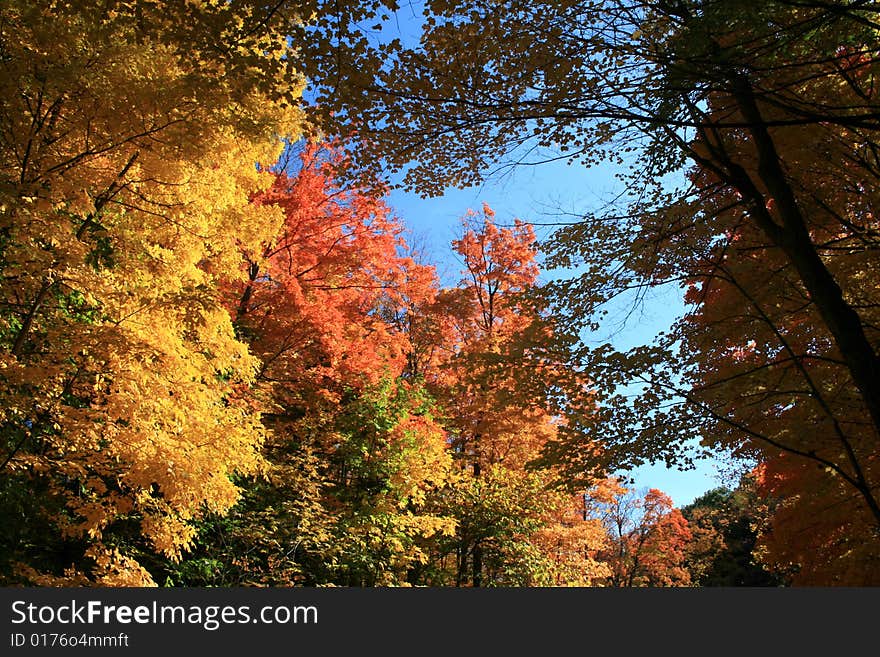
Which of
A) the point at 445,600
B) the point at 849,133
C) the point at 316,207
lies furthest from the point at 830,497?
the point at 316,207

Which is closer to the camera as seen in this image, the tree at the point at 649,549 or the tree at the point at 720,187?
the tree at the point at 720,187

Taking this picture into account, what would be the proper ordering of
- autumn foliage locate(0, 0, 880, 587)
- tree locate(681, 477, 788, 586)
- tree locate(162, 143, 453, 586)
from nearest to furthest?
1. autumn foliage locate(0, 0, 880, 587)
2. tree locate(162, 143, 453, 586)
3. tree locate(681, 477, 788, 586)

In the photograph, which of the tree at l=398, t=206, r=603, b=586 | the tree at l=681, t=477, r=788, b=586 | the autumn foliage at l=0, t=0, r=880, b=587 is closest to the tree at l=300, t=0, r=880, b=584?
the autumn foliage at l=0, t=0, r=880, b=587

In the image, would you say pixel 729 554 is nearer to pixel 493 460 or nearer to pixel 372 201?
pixel 493 460

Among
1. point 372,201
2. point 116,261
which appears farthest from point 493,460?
point 116,261

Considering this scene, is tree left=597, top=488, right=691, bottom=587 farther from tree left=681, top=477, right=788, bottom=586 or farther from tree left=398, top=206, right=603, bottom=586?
tree left=398, top=206, right=603, bottom=586

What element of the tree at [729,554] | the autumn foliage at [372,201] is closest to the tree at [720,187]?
the autumn foliage at [372,201]

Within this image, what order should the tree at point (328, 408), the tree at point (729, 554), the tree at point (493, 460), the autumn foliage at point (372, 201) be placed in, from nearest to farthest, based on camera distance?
the autumn foliage at point (372, 201) → the tree at point (328, 408) → the tree at point (493, 460) → the tree at point (729, 554)

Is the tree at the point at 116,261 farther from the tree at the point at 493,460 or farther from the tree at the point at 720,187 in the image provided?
the tree at the point at 493,460

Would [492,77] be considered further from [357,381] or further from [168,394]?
[357,381]

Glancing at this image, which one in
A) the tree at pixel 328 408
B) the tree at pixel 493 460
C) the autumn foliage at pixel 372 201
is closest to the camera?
the autumn foliage at pixel 372 201

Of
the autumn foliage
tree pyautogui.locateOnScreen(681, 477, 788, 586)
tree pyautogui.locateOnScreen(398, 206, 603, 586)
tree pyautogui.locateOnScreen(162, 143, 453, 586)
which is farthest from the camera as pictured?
tree pyautogui.locateOnScreen(681, 477, 788, 586)

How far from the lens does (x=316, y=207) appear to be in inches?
431

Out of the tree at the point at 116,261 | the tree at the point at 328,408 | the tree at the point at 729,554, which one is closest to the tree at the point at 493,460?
the tree at the point at 328,408
